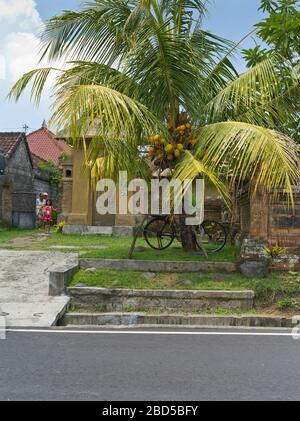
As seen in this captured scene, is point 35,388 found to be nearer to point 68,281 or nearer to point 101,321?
point 101,321

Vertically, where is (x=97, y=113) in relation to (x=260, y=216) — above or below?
above

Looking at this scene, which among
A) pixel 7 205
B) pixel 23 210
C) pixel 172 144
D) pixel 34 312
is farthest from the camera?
pixel 23 210

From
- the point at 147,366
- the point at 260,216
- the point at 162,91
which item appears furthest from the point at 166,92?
the point at 147,366

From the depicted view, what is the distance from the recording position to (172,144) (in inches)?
376

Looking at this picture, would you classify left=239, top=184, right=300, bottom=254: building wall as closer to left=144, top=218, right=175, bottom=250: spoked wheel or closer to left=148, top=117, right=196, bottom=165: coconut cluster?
left=148, top=117, right=196, bottom=165: coconut cluster

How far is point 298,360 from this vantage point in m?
5.49

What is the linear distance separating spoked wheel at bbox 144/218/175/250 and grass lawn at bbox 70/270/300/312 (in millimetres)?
2280

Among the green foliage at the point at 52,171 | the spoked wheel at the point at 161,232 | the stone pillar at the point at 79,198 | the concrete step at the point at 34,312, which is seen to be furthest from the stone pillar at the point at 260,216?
the green foliage at the point at 52,171

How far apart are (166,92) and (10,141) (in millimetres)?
18093

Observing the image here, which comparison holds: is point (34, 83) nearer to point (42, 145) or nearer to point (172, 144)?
point (172, 144)

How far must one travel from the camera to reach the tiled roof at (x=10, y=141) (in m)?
25.5

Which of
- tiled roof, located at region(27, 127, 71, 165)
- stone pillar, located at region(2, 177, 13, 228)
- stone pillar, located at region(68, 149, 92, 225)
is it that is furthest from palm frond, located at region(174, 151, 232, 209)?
tiled roof, located at region(27, 127, 71, 165)

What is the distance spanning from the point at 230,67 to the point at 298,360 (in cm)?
Answer: 678

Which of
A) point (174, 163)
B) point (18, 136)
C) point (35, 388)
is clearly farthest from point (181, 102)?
point (18, 136)
